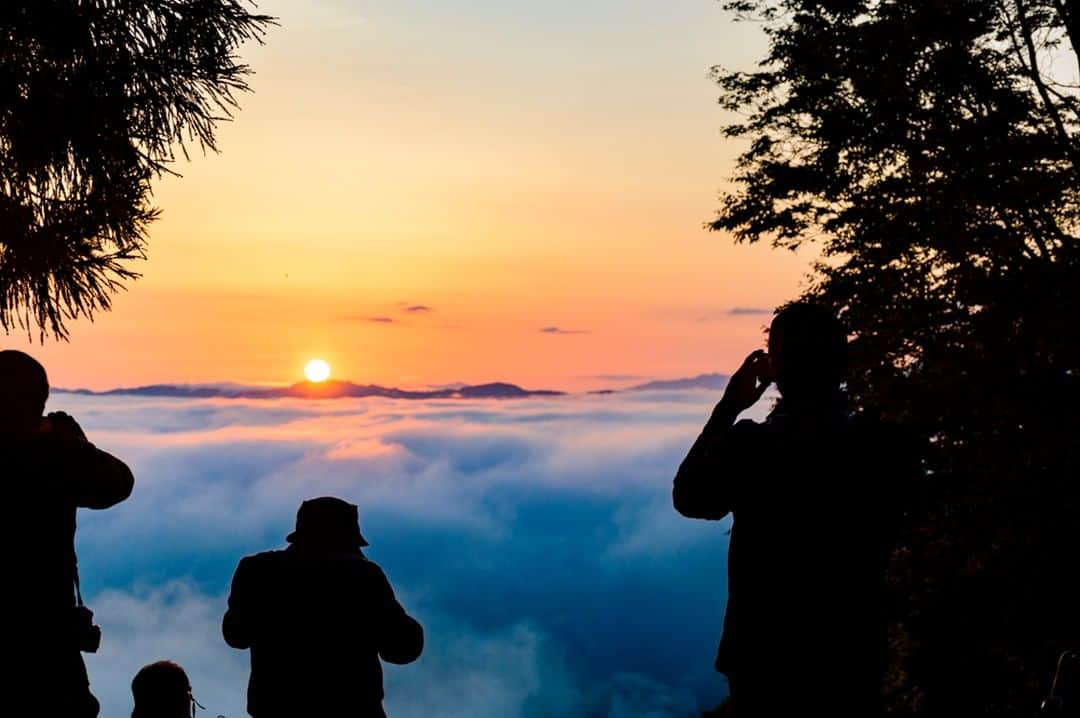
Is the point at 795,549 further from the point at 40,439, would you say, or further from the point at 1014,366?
the point at 1014,366

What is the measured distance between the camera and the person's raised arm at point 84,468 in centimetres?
361

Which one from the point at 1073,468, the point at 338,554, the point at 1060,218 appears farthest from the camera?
the point at 1060,218

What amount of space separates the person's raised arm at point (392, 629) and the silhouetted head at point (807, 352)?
1.76 metres

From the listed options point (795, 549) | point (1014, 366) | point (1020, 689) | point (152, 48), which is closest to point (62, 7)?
point (152, 48)

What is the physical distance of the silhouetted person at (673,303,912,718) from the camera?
2.88 meters

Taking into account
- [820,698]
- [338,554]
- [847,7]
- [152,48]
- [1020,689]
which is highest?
[847,7]

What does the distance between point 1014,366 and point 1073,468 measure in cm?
183

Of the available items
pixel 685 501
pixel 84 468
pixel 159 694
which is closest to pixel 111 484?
pixel 84 468

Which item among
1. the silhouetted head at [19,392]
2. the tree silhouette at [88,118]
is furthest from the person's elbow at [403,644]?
the tree silhouette at [88,118]

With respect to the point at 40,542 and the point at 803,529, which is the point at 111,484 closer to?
the point at 40,542

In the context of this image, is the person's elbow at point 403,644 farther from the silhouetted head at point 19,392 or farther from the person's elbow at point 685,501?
the person's elbow at point 685,501

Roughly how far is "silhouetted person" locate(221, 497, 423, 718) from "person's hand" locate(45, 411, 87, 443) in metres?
0.74

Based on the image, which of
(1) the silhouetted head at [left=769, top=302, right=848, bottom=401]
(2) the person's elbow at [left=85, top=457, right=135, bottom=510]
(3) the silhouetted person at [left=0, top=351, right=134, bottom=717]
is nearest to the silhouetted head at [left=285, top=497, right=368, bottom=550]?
(2) the person's elbow at [left=85, top=457, right=135, bottom=510]

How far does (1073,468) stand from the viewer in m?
17.1
